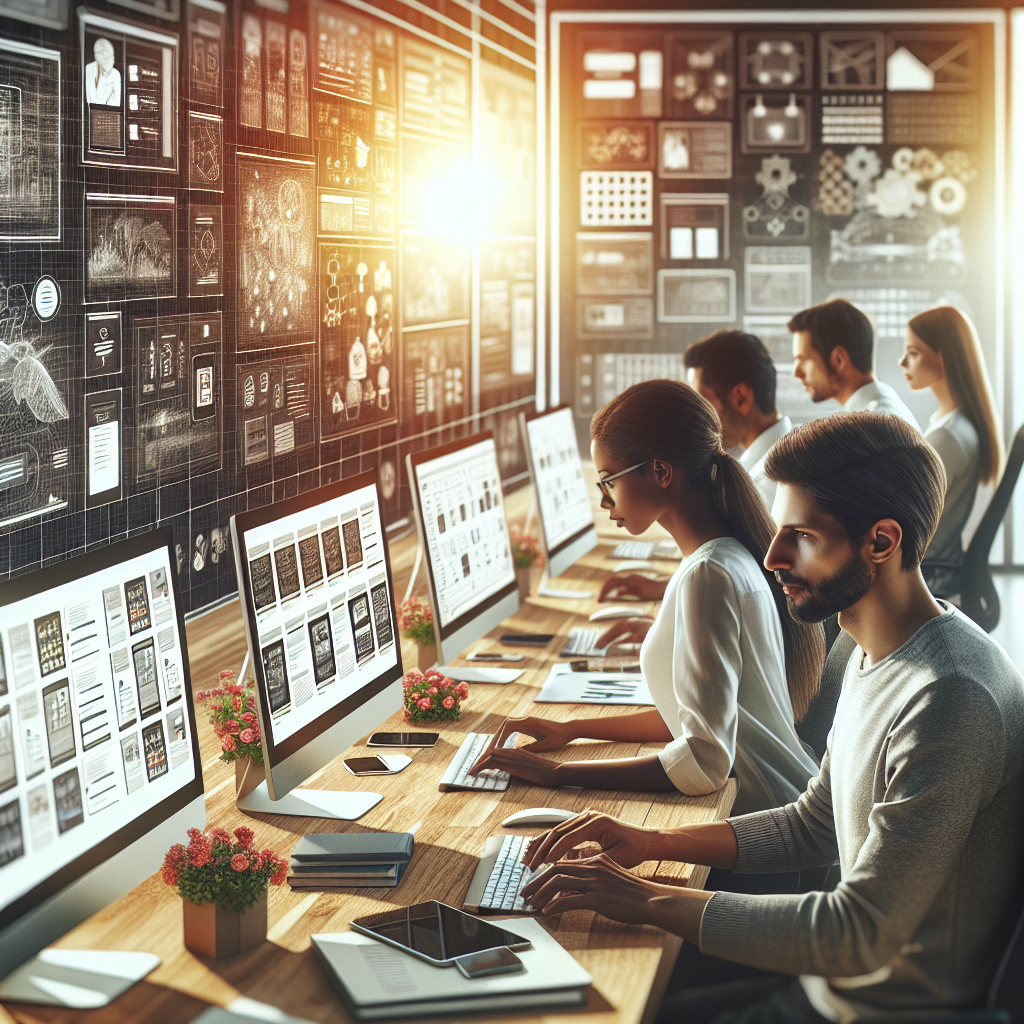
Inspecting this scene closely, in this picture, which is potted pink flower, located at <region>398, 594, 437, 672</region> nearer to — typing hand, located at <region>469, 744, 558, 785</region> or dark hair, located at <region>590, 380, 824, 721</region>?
typing hand, located at <region>469, 744, 558, 785</region>

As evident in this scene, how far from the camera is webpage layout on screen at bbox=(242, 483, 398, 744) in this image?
1.82m

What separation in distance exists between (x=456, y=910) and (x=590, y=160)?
5.35 metres

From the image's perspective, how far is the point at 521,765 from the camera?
215cm

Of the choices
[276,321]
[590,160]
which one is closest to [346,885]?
[276,321]

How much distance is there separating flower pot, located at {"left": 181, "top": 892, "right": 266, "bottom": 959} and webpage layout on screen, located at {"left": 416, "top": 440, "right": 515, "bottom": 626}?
123cm

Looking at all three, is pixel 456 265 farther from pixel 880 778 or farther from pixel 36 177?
pixel 880 778

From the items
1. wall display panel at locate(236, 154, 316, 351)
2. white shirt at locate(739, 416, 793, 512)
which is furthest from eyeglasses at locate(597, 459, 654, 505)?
white shirt at locate(739, 416, 793, 512)

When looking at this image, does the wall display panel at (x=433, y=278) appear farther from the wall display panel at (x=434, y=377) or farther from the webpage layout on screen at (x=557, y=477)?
the webpage layout on screen at (x=557, y=477)

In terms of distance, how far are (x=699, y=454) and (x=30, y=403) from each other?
1233mm

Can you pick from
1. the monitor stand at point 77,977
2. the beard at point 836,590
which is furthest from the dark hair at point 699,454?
the monitor stand at point 77,977

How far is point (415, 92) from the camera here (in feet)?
13.7

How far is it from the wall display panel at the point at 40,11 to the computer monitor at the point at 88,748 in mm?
1123

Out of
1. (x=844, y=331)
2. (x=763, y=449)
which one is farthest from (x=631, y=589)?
(x=844, y=331)

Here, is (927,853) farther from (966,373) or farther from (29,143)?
(966,373)
